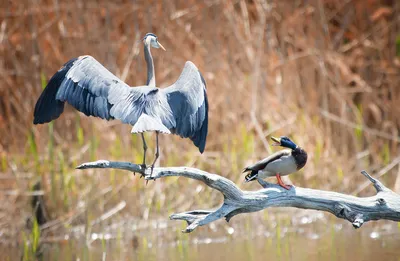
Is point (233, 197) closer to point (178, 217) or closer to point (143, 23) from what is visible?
point (178, 217)

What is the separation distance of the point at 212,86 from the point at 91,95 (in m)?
3.04

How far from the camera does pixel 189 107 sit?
442cm

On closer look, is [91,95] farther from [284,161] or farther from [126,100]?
[284,161]

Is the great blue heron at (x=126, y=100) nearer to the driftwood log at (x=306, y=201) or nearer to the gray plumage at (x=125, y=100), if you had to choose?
the gray plumage at (x=125, y=100)

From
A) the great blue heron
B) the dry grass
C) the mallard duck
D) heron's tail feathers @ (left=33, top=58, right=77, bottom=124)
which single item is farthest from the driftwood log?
the dry grass

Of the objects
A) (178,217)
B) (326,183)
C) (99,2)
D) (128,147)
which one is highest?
(99,2)

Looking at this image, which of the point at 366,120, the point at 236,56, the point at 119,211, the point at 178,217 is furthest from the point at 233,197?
the point at 366,120

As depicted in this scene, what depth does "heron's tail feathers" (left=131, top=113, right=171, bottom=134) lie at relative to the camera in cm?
392

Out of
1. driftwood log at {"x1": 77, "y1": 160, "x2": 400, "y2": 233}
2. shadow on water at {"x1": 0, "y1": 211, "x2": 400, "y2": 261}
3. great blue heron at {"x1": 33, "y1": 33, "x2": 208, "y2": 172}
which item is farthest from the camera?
shadow on water at {"x1": 0, "y1": 211, "x2": 400, "y2": 261}

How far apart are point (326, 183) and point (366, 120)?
140 cm

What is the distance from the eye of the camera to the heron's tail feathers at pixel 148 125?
392 cm

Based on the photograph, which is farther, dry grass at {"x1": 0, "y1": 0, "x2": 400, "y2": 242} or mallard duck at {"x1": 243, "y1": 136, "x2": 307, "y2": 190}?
dry grass at {"x1": 0, "y1": 0, "x2": 400, "y2": 242}

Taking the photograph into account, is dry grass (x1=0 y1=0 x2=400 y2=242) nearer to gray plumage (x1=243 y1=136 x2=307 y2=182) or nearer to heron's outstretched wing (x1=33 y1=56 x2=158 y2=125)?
heron's outstretched wing (x1=33 y1=56 x2=158 y2=125)

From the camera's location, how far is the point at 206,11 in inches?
292
